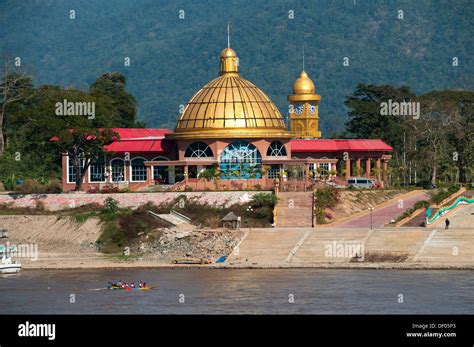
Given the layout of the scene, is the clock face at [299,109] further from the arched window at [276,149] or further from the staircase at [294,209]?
the staircase at [294,209]

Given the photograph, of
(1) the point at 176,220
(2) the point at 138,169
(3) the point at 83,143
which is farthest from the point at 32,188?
(1) the point at 176,220

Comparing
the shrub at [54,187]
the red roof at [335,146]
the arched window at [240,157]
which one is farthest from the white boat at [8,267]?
the red roof at [335,146]

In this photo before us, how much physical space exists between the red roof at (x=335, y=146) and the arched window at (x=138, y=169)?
37.4 feet

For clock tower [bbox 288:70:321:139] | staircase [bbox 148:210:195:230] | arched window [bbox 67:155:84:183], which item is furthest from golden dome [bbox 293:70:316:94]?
staircase [bbox 148:210:195:230]

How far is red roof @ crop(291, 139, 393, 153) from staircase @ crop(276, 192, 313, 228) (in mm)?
15019

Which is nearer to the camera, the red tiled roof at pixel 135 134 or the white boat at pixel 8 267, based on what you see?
the white boat at pixel 8 267

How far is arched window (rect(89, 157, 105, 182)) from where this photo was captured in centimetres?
11000

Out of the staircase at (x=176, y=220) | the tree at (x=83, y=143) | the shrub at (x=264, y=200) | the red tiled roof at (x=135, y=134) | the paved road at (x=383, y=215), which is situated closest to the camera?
the paved road at (x=383, y=215)

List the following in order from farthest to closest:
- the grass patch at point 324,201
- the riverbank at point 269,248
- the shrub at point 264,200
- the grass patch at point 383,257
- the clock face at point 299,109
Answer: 1. the clock face at point 299,109
2. the shrub at point 264,200
3. the grass patch at point 324,201
4. the grass patch at point 383,257
5. the riverbank at point 269,248

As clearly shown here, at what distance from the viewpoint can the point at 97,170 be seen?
110250 millimetres

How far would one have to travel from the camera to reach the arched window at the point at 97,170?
110 metres

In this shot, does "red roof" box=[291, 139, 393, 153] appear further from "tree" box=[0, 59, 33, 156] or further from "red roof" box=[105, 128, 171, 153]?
"tree" box=[0, 59, 33, 156]

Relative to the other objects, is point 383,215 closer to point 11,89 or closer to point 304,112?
point 304,112
